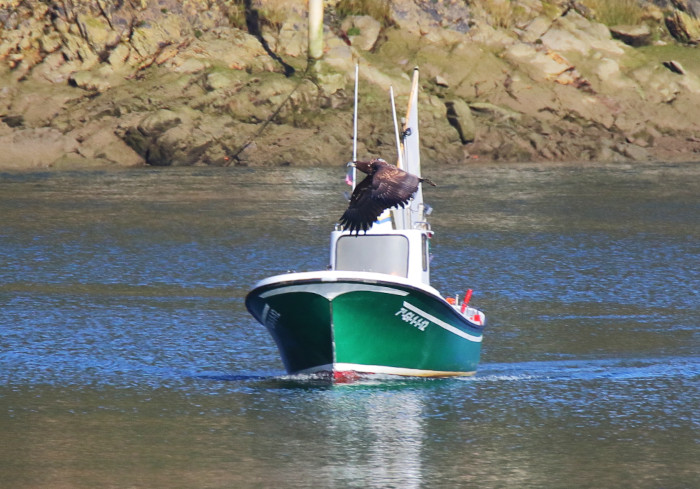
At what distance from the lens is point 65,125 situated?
178 ft

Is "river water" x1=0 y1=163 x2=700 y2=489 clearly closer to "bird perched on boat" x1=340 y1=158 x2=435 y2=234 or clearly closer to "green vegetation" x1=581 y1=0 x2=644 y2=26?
"bird perched on boat" x1=340 y1=158 x2=435 y2=234

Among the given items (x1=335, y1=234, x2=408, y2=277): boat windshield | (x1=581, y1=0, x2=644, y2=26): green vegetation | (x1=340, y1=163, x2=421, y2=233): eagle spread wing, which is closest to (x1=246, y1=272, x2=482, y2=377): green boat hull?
(x1=340, y1=163, x2=421, y2=233): eagle spread wing

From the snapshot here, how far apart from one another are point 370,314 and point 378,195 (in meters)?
1.70

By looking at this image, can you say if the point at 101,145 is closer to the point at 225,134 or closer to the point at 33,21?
the point at 225,134

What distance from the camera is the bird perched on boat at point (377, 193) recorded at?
1568cm

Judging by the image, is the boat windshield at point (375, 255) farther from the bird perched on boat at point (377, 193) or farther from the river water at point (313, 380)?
the river water at point (313, 380)

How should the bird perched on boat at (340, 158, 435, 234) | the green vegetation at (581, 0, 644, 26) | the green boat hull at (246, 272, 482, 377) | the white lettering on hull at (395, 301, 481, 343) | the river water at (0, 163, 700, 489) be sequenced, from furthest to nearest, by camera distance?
the green vegetation at (581, 0, 644, 26)
the white lettering on hull at (395, 301, 481, 343)
the green boat hull at (246, 272, 482, 377)
the bird perched on boat at (340, 158, 435, 234)
the river water at (0, 163, 700, 489)

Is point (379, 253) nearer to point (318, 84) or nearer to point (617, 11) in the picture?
point (318, 84)

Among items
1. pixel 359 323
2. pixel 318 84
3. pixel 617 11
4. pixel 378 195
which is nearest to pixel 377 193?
pixel 378 195

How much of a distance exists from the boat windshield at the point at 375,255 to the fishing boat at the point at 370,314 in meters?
0.01

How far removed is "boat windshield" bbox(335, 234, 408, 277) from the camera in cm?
1734

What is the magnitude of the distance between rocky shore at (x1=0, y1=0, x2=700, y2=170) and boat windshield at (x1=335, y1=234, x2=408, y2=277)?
36981 millimetres

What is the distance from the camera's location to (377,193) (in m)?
15.7

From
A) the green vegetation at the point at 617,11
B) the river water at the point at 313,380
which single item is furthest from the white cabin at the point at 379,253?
the green vegetation at the point at 617,11
